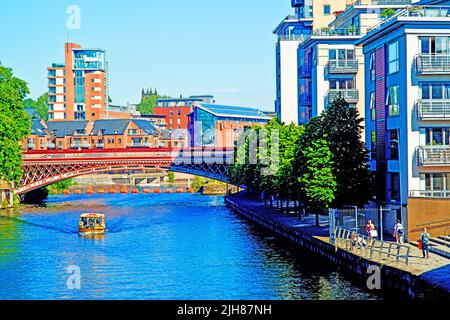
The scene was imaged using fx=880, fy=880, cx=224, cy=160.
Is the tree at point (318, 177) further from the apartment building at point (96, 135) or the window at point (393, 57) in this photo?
the apartment building at point (96, 135)

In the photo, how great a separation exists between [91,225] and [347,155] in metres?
23.6

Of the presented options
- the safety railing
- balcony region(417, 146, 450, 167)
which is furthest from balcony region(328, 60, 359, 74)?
balcony region(417, 146, 450, 167)

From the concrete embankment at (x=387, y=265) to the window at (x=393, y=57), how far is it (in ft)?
35.8

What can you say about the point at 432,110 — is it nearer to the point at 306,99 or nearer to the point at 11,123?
the point at 306,99

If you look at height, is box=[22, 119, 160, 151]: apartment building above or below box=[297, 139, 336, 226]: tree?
above

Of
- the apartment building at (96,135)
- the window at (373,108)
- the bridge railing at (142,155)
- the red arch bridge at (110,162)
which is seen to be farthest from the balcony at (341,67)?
the apartment building at (96,135)

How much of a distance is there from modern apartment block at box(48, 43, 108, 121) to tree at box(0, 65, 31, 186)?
87434 millimetres

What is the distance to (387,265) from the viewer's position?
4006 cm

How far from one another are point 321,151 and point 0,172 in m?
46.4

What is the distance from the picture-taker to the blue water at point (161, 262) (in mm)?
41500

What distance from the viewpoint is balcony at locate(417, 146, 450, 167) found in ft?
165

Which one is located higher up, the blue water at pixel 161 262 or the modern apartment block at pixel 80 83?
the modern apartment block at pixel 80 83

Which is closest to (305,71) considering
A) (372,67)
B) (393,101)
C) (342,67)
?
(342,67)

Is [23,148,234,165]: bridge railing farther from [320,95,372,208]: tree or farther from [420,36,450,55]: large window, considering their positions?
[420,36,450,55]: large window
